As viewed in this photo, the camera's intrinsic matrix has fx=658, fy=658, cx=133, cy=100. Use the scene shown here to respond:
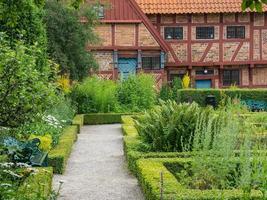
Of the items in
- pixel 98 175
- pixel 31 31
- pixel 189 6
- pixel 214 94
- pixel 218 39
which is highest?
pixel 189 6

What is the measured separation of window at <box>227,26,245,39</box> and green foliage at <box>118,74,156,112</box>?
9.36 m

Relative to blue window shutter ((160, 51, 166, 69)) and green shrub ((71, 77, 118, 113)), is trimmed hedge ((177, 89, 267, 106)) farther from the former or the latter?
blue window shutter ((160, 51, 166, 69))

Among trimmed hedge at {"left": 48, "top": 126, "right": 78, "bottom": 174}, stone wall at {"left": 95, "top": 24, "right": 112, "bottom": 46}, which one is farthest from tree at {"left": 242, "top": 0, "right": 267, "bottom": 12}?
stone wall at {"left": 95, "top": 24, "right": 112, "bottom": 46}

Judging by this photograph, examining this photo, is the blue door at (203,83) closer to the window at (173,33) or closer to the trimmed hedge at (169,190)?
the window at (173,33)

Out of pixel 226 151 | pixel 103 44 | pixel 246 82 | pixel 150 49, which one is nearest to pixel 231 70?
pixel 246 82

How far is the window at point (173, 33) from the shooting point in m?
34.8

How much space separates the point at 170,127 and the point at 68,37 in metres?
15.0

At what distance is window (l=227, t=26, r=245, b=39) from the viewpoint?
35000mm

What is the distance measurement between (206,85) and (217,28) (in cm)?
315

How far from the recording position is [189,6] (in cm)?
3469

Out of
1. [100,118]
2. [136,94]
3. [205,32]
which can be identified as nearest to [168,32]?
[205,32]

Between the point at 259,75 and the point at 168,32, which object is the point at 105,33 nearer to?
the point at 168,32

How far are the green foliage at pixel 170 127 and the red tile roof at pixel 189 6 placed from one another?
75.0 ft

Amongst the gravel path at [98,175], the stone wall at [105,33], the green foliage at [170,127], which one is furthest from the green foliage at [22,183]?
the stone wall at [105,33]
